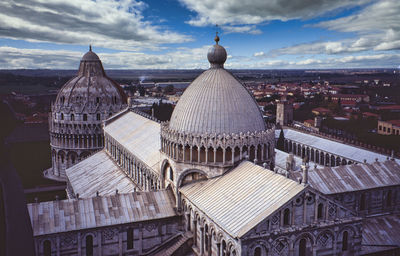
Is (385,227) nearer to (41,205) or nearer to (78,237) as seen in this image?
(78,237)

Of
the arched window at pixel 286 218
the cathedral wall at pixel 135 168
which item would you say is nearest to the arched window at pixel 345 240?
the arched window at pixel 286 218

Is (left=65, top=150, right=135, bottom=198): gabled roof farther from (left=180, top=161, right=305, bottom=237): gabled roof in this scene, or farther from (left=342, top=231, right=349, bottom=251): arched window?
(left=342, top=231, right=349, bottom=251): arched window

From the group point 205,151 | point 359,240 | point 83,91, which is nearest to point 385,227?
point 359,240

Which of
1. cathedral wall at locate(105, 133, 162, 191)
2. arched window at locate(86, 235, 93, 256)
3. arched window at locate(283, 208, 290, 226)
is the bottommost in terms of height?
arched window at locate(86, 235, 93, 256)

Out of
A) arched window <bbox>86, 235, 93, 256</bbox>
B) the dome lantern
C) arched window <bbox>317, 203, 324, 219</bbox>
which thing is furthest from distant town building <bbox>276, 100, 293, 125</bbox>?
arched window <bbox>86, 235, 93, 256</bbox>

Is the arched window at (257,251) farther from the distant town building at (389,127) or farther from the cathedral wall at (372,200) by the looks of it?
the distant town building at (389,127)

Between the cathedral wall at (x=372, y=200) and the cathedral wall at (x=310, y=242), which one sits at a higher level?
the cathedral wall at (x=310, y=242)

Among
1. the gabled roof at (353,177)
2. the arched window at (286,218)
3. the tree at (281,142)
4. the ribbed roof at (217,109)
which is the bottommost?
the tree at (281,142)

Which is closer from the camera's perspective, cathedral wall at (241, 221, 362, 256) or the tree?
cathedral wall at (241, 221, 362, 256)
